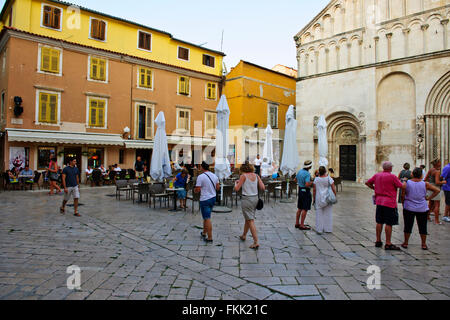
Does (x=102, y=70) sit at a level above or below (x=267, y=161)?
above

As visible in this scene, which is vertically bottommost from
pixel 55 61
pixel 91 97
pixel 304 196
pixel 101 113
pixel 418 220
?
pixel 418 220

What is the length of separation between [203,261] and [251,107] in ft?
64.7

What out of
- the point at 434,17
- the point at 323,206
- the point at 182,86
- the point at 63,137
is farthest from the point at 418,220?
the point at 182,86

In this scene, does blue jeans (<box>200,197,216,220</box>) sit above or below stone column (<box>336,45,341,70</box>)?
below

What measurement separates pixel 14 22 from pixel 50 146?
266 inches

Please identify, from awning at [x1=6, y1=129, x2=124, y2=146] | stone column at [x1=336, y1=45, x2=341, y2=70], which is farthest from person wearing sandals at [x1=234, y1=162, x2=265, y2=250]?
stone column at [x1=336, y1=45, x2=341, y2=70]

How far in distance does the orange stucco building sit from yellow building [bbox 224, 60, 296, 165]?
2110 mm

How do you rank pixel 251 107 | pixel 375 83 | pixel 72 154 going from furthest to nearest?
pixel 251 107 → pixel 375 83 → pixel 72 154

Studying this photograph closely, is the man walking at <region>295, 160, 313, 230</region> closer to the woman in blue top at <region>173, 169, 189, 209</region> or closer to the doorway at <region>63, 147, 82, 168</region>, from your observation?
the woman in blue top at <region>173, 169, 189, 209</region>

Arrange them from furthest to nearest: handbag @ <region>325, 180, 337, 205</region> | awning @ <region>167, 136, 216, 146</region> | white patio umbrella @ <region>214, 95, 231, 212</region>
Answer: awning @ <region>167, 136, 216, 146</region> < white patio umbrella @ <region>214, 95, 231, 212</region> < handbag @ <region>325, 180, 337, 205</region>

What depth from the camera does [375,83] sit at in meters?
16.9

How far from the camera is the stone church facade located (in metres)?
15.0

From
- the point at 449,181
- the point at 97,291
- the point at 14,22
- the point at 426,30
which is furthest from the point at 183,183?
the point at 426,30

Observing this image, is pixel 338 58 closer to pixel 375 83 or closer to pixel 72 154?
pixel 375 83
